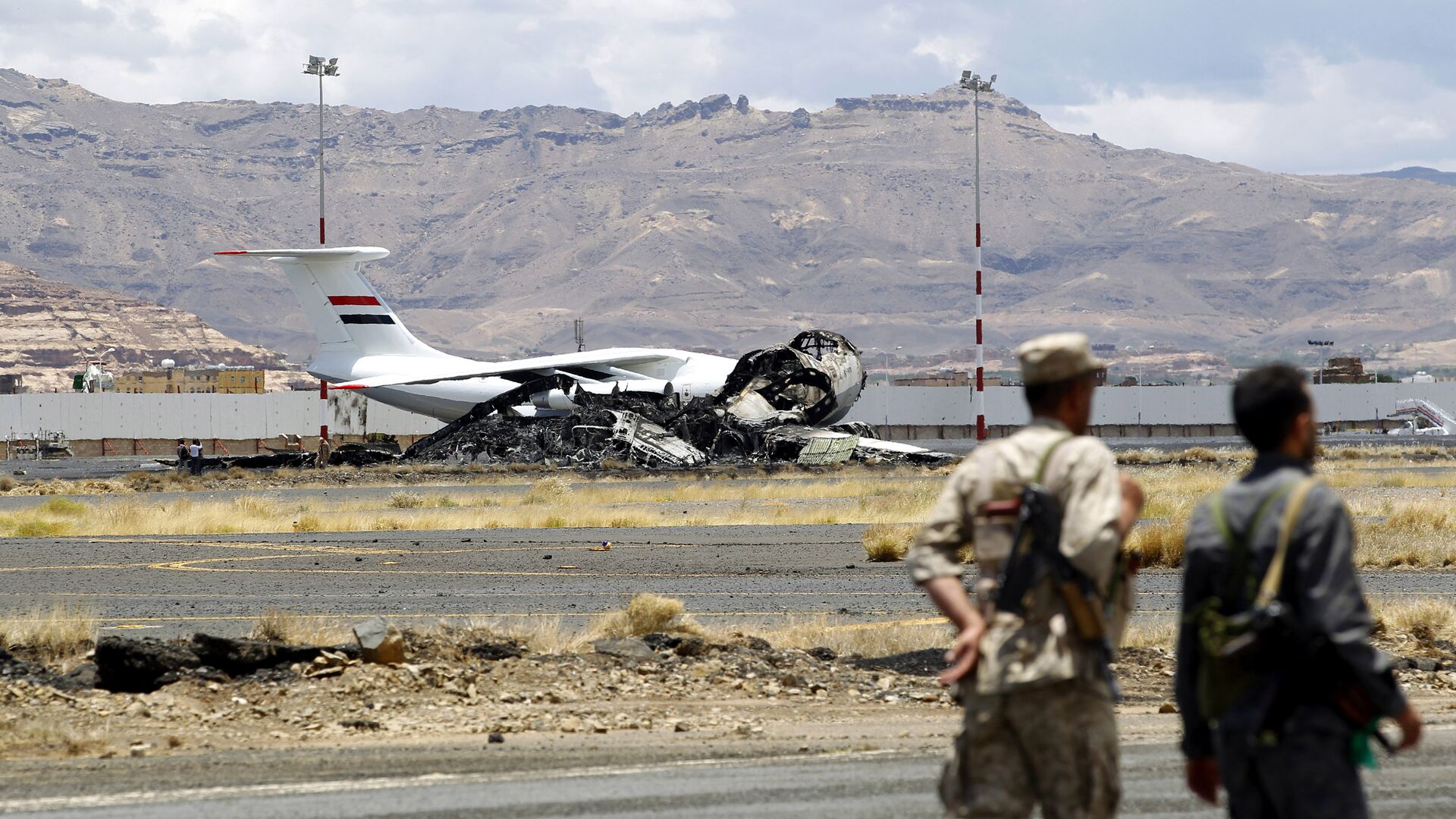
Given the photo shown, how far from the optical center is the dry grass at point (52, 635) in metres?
13.6

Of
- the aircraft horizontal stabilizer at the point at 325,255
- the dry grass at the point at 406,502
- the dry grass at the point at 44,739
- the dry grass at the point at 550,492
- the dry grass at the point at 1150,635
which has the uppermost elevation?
A: the aircraft horizontal stabilizer at the point at 325,255

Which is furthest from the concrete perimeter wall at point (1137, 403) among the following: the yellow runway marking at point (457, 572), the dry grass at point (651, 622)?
Answer: the dry grass at point (651, 622)

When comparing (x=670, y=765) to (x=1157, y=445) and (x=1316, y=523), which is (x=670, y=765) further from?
(x=1157, y=445)

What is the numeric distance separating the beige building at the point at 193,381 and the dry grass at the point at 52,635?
9606 cm

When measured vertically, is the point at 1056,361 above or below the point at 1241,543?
above

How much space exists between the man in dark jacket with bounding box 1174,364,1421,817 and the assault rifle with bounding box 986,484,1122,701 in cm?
28

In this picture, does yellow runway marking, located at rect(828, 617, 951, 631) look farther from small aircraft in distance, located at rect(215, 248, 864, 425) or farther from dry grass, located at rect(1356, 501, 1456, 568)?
small aircraft in distance, located at rect(215, 248, 864, 425)

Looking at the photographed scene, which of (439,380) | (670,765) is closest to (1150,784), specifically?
(670,765)

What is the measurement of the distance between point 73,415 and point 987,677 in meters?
81.2

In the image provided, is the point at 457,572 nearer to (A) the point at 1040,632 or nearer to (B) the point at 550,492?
(B) the point at 550,492

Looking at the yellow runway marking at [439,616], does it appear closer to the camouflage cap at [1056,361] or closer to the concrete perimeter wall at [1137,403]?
the camouflage cap at [1056,361]

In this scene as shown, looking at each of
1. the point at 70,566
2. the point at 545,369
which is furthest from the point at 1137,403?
the point at 70,566

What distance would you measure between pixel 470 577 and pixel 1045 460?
53.7ft

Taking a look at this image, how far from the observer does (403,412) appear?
86.2 metres
